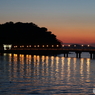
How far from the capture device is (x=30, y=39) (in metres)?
189

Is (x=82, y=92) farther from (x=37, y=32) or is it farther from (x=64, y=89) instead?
(x=37, y=32)

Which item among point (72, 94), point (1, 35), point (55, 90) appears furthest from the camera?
point (1, 35)

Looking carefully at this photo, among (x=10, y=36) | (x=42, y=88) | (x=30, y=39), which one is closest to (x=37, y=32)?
(x=30, y=39)

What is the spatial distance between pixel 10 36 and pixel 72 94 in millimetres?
164356

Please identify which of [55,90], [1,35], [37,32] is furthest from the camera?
[37,32]

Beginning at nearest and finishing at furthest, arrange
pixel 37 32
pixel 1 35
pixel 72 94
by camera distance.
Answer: pixel 72 94, pixel 1 35, pixel 37 32

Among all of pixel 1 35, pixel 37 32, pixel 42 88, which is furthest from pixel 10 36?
pixel 42 88

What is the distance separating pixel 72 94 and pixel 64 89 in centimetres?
216

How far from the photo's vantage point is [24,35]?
189m

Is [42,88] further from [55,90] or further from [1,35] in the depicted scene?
[1,35]

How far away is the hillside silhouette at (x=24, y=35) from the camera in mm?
183913

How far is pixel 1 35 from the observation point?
599 ft

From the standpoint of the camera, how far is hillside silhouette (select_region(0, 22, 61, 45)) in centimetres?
18391

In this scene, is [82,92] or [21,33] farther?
[21,33]
